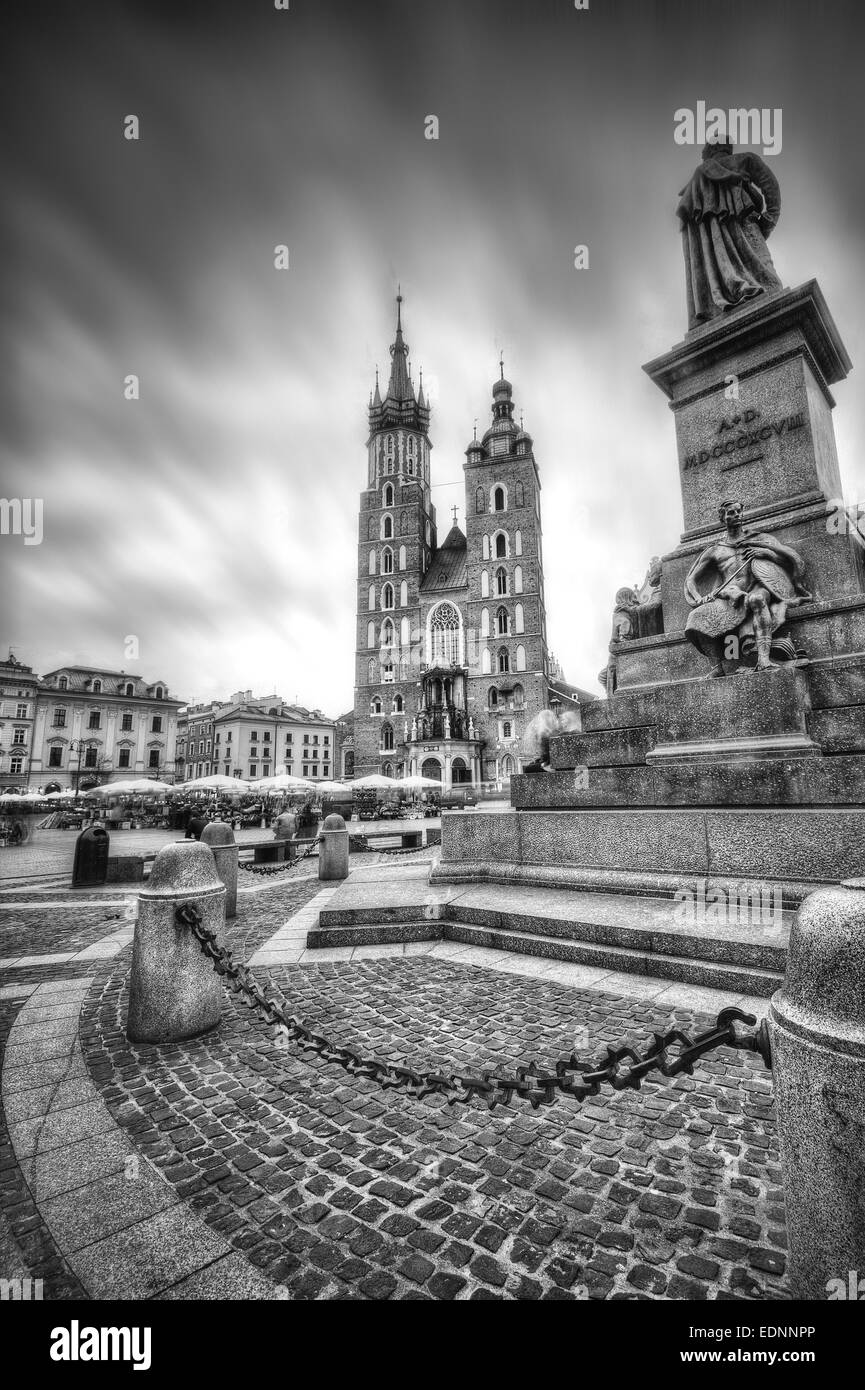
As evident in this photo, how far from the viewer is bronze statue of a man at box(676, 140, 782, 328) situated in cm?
791

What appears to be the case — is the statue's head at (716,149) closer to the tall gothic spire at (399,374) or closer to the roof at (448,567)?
the roof at (448,567)

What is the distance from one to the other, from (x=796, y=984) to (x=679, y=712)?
481 centimetres

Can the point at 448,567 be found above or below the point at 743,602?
above

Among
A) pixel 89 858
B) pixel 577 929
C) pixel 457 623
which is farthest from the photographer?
pixel 457 623

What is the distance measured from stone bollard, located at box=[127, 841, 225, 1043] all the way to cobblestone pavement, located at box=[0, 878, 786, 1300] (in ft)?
0.45

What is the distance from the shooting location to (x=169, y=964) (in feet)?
11.4

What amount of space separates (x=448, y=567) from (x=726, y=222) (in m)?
49.6

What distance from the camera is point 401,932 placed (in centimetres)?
548

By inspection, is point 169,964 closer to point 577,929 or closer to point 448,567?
point 577,929

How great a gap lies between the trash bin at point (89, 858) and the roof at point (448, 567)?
4485 cm

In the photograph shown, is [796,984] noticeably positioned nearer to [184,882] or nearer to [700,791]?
[184,882]

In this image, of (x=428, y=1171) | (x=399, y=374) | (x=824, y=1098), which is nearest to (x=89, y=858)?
(x=428, y=1171)

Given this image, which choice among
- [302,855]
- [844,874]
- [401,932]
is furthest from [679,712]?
[302,855]

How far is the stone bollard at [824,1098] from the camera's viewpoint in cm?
121
